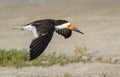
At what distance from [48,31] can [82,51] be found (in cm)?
261

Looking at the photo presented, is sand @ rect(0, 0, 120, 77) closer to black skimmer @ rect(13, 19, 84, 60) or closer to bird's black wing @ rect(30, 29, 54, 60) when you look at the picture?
Result: black skimmer @ rect(13, 19, 84, 60)

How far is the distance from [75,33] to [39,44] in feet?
18.2

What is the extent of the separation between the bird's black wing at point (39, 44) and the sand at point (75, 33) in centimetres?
107

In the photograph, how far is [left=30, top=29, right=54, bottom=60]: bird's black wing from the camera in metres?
10.2

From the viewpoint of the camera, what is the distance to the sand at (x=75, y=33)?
40.0ft

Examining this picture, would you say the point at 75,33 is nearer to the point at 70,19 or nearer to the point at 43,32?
the point at 70,19

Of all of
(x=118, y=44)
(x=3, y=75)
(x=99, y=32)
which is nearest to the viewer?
(x=3, y=75)

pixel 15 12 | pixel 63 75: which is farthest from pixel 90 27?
pixel 63 75

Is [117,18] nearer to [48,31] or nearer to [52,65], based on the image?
[52,65]

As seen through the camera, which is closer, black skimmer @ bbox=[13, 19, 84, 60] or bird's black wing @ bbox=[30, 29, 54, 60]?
bird's black wing @ bbox=[30, 29, 54, 60]

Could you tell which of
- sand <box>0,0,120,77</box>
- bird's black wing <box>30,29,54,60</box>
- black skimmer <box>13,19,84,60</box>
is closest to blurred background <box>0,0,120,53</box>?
sand <box>0,0,120,77</box>

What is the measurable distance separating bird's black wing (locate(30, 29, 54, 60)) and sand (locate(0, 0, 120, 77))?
1.07m

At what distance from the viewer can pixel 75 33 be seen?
1608 centimetres

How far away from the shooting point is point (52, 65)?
12625 mm
